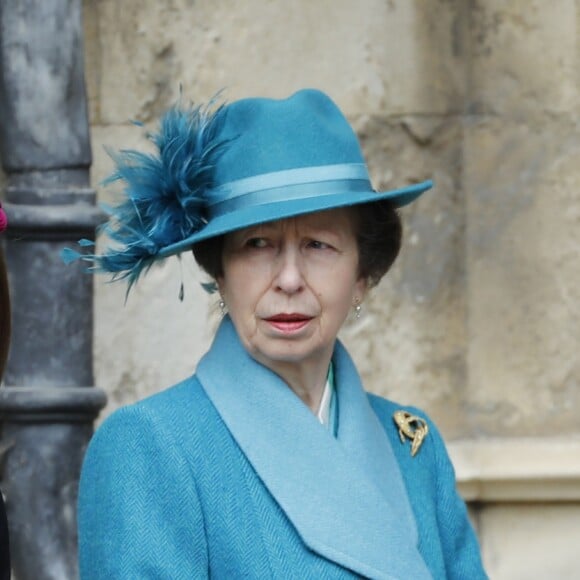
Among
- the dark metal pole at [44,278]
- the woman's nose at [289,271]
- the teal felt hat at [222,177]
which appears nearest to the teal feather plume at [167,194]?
the teal felt hat at [222,177]

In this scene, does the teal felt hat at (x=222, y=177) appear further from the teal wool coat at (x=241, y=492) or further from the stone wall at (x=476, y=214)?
the stone wall at (x=476, y=214)

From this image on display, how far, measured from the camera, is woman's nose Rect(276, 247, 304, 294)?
3.14 metres

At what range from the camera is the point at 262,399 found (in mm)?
3195

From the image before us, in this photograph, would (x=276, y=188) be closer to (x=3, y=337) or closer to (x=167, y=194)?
(x=167, y=194)

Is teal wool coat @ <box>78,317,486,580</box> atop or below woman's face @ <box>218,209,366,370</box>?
below

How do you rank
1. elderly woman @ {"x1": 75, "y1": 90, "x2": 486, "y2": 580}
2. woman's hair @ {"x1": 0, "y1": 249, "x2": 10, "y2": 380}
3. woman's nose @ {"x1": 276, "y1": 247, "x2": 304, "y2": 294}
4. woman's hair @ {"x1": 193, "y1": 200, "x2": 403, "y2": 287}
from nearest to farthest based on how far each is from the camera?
woman's hair @ {"x1": 0, "y1": 249, "x2": 10, "y2": 380} → elderly woman @ {"x1": 75, "y1": 90, "x2": 486, "y2": 580} → woman's nose @ {"x1": 276, "y1": 247, "x2": 304, "y2": 294} → woman's hair @ {"x1": 193, "y1": 200, "x2": 403, "y2": 287}

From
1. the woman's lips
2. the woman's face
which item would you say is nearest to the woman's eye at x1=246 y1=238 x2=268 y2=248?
the woman's face

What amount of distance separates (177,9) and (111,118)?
30 centimetres

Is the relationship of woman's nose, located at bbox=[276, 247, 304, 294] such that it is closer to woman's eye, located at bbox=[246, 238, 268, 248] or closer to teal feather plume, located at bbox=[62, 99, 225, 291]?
woman's eye, located at bbox=[246, 238, 268, 248]

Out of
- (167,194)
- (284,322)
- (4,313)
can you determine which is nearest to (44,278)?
(167,194)

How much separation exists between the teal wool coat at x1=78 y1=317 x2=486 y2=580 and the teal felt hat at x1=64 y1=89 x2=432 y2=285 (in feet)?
0.64

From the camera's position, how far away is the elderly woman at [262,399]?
9.95ft

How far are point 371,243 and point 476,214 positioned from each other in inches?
59.7

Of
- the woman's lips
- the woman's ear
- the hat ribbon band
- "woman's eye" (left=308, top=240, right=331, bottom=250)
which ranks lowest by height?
the woman's lips
